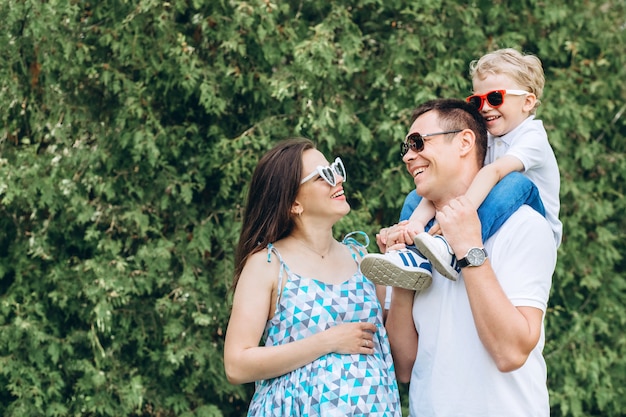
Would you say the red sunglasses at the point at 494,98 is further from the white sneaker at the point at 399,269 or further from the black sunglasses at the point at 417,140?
the white sneaker at the point at 399,269

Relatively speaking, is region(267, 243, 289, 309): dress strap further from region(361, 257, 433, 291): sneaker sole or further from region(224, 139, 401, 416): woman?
region(361, 257, 433, 291): sneaker sole

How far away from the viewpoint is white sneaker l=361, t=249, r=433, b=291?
7.89ft

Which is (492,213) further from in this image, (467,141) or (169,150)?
(169,150)

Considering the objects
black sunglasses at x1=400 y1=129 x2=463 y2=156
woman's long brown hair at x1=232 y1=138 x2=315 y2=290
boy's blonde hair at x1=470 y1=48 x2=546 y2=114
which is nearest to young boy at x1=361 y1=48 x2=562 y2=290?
boy's blonde hair at x1=470 y1=48 x2=546 y2=114

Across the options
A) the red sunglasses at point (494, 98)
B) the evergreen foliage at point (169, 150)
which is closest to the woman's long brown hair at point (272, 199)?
the red sunglasses at point (494, 98)

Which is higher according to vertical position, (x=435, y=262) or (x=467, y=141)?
(x=467, y=141)

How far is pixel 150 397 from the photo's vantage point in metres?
4.86

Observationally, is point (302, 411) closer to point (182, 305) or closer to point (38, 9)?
point (182, 305)

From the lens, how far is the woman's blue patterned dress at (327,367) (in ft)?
8.64

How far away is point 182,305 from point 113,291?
0.41 metres

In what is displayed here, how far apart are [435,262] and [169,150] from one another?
285 centimetres

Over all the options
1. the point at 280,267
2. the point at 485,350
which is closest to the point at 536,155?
the point at 485,350

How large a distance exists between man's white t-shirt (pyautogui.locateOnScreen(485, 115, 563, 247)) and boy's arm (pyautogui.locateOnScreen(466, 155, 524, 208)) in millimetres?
207

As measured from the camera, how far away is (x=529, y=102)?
3.12 metres
